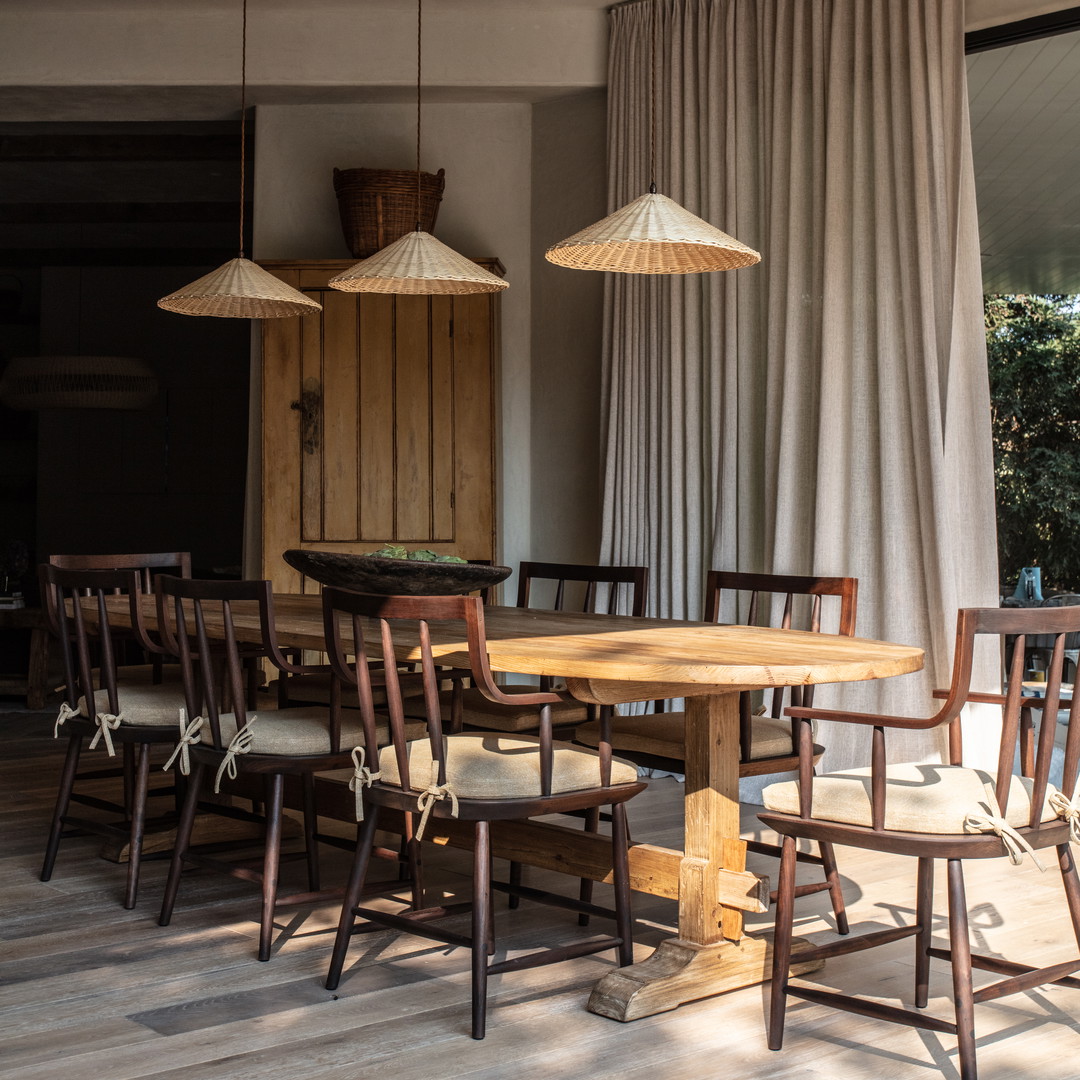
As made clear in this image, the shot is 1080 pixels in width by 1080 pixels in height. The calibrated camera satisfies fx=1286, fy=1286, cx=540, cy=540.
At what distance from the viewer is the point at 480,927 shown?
2.38 meters

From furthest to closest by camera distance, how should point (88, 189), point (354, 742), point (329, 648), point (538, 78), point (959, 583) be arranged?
point (88, 189) < point (538, 78) < point (959, 583) < point (354, 742) < point (329, 648)

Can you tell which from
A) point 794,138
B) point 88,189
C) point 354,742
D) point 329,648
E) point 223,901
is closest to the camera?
point 329,648

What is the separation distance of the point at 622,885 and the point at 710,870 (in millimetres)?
186

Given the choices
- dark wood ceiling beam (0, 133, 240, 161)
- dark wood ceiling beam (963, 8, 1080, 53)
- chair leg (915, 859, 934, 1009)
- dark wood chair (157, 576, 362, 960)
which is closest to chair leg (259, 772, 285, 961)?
dark wood chair (157, 576, 362, 960)

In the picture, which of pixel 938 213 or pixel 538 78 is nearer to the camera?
pixel 938 213

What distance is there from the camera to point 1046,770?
7.40ft

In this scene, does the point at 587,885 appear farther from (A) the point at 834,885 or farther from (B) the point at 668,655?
(B) the point at 668,655

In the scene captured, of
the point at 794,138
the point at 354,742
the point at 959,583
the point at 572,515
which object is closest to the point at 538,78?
the point at 794,138

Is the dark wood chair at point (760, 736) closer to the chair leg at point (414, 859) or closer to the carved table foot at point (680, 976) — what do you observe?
the carved table foot at point (680, 976)

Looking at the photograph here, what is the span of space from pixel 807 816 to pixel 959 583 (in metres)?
2.12

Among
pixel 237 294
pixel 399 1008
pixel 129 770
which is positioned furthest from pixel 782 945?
pixel 237 294

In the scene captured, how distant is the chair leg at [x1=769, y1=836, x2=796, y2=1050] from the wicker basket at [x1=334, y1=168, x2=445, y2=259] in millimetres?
3612

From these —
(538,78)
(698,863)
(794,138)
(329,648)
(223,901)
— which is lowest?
(223,901)

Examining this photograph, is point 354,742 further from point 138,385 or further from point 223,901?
point 138,385
